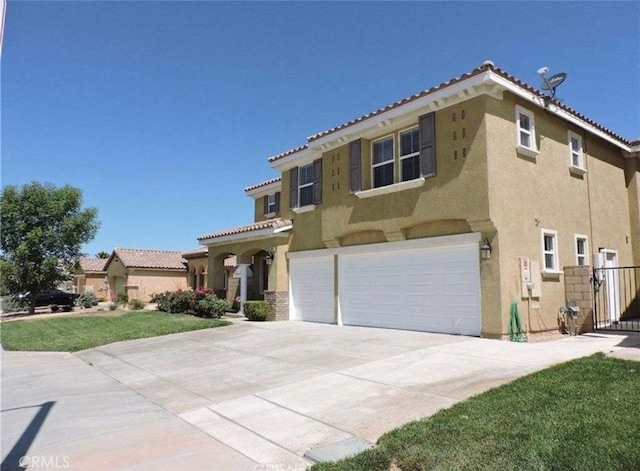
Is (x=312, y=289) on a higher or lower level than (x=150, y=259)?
lower

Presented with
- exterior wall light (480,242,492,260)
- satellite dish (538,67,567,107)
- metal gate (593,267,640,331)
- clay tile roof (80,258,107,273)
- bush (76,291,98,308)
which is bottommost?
bush (76,291,98,308)

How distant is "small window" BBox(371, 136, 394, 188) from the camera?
597 inches

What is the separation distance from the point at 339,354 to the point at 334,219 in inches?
272

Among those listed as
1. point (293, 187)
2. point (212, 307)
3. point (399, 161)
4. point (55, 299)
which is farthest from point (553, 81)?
point (55, 299)

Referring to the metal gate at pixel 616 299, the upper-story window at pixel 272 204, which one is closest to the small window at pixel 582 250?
the metal gate at pixel 616 299

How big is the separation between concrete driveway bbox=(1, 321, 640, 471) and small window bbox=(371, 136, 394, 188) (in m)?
4.84

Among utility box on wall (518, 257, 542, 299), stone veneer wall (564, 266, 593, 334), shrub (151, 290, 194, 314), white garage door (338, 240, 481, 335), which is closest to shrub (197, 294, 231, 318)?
shrub (151, 290, 194, 314)

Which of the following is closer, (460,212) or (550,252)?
(460,212)

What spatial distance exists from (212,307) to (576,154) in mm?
14978

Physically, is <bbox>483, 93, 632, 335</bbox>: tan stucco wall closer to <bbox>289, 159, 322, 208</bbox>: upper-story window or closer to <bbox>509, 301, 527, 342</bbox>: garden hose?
<bbox>509, 301, 527, 342</bbox>: garden hose

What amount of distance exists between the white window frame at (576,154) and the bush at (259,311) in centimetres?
1166

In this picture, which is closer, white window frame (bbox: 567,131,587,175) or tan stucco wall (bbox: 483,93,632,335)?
tan stucco wall (bbox: 483,93,632,335)

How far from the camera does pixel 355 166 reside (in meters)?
16.0

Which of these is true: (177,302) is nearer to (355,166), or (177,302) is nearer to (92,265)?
(355,166)
